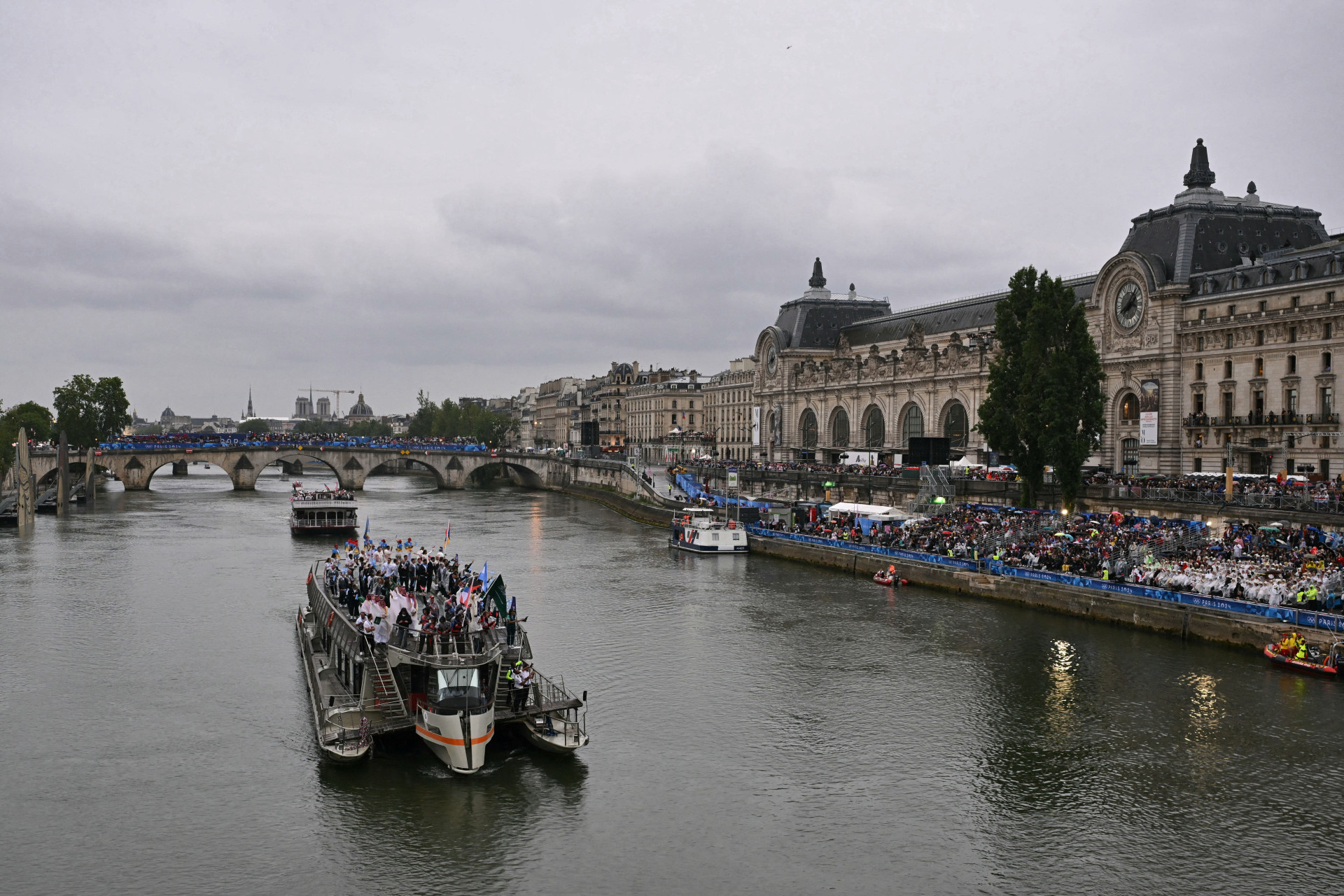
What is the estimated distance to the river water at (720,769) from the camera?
21984 millimetres

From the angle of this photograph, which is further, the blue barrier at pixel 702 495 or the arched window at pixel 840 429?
the arched window at pixel 840 429

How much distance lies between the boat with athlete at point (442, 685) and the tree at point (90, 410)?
11423 cm

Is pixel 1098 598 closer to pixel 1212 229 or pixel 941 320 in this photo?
pixel 1212 229

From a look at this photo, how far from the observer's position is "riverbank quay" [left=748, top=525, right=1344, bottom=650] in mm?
35938

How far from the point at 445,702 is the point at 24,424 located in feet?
405

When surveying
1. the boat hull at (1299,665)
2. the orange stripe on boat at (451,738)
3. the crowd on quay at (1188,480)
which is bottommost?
the orange stripe on boat at (451,738)

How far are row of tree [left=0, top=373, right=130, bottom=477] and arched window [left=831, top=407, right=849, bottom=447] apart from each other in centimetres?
8455

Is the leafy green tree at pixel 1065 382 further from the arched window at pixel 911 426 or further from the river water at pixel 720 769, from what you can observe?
the arched window at pixel 911 426

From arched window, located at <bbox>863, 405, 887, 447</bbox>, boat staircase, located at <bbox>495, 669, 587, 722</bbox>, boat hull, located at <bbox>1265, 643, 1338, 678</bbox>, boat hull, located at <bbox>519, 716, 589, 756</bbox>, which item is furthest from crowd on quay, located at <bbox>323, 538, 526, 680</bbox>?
arched window, located at <bbox>863, 405, 887, 447</bbox>

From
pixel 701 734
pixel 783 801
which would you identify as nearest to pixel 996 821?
pixel 783 801

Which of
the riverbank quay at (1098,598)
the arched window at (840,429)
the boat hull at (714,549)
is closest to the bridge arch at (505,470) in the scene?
the arched window at (840,429)

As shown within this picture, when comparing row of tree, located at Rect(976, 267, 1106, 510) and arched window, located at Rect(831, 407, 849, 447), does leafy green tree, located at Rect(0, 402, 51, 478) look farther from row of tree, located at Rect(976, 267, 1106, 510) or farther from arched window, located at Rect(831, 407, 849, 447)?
row of tree, located at Rect(976, 267, 1106, 510)

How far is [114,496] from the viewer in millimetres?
114125

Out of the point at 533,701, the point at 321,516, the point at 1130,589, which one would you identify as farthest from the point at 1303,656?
→ the point at 321,516
